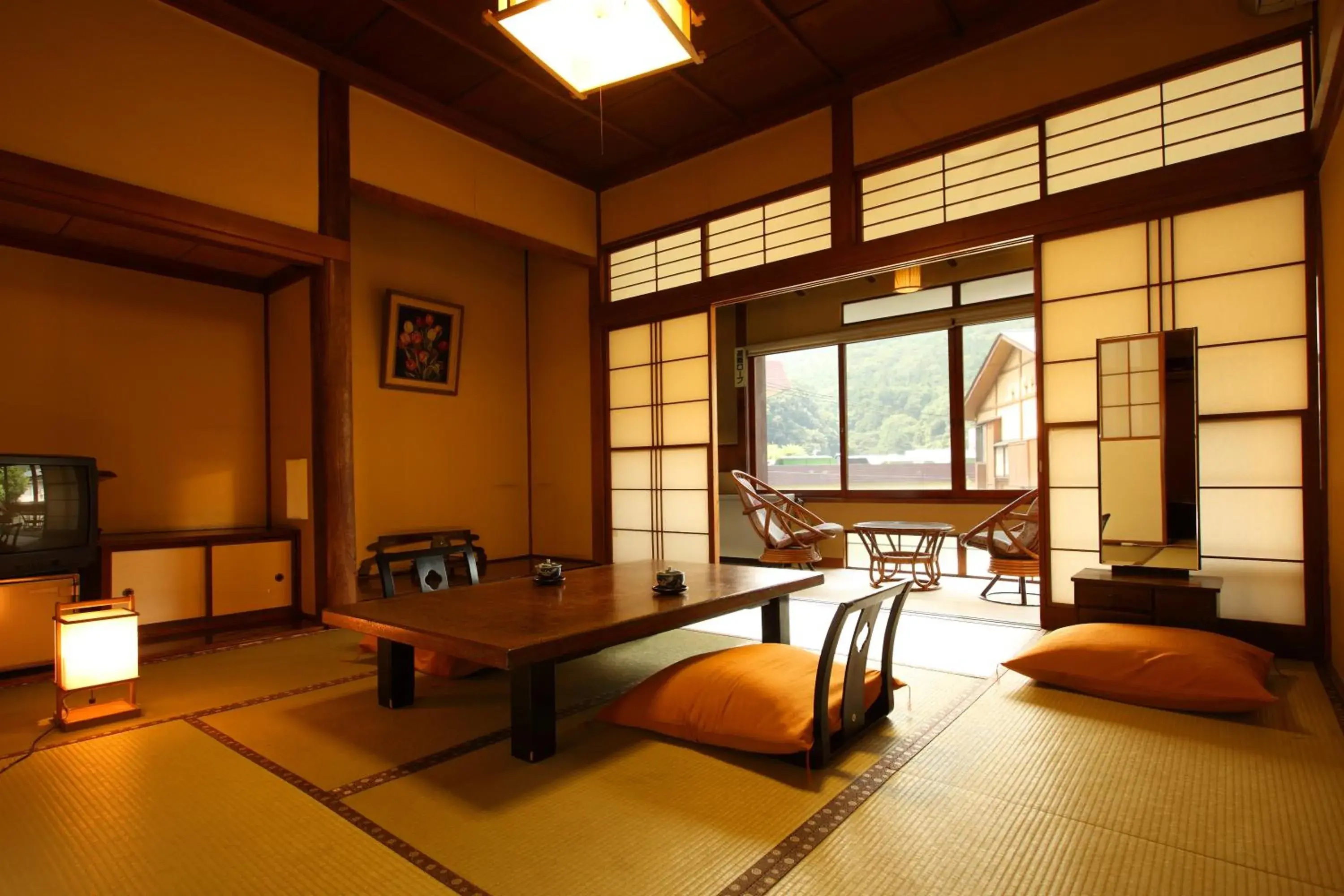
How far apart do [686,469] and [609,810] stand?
12.5ft

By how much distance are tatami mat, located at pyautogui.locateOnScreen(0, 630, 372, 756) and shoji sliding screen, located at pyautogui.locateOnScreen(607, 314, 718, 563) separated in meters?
2.52

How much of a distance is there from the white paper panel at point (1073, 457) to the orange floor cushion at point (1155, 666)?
1070 mm

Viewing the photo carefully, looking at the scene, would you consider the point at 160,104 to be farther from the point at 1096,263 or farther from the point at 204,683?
the point at 1096,263

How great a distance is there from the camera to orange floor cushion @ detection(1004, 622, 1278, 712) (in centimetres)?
242

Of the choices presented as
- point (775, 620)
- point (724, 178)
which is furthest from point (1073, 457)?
point (724, 178)

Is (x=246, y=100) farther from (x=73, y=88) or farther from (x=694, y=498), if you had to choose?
(x=694, y=498)

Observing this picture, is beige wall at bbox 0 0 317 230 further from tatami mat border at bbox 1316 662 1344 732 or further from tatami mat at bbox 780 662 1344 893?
tatami mat border at bbox 1316 662 1344 732

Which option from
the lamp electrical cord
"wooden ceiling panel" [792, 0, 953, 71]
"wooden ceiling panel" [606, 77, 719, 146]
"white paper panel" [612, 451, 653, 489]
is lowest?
the lamp electrical cord

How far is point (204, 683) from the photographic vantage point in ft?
10.2

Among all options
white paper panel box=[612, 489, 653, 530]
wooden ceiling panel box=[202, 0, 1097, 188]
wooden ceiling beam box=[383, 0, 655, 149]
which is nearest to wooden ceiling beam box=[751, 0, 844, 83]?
wooden ceiling panel box=[202, 0, 1097, 188]

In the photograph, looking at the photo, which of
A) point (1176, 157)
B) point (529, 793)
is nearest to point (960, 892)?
point (529, 793)

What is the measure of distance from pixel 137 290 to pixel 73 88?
4.59 feet

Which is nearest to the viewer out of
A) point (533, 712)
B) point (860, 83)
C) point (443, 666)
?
point (533, 712)

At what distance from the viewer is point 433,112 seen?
4812mm
